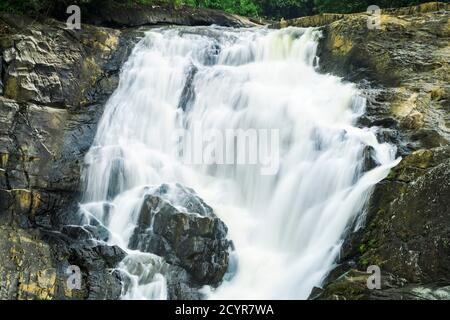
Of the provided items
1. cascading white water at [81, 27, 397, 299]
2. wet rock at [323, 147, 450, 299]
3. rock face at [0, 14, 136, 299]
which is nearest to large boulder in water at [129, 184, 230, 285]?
cascading white water at [81, 27, 397, 299]

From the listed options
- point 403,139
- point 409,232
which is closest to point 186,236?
point 409,232

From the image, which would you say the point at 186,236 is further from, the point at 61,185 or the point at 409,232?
the point at 409,232

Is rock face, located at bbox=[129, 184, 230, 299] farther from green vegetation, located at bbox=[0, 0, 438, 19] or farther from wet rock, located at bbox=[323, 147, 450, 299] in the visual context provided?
green vegetation, located at bbox=[0, 0, 438, 19]

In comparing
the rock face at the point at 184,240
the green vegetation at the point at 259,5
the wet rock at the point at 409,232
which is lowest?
the rock face at the point at 184,240

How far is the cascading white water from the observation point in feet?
28.3

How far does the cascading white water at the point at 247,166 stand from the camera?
8.62m

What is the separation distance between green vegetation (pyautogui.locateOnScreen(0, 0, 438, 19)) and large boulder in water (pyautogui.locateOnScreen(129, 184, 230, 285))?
620 cm

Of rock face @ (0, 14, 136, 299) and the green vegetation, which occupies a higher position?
the green vegetation

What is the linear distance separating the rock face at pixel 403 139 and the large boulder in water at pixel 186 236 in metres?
1.99

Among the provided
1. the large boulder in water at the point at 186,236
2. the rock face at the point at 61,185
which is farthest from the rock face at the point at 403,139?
the rock face at the point at 61,185

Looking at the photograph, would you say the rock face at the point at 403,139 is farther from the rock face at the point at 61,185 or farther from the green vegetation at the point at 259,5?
the green vegetation at the point at 259,5

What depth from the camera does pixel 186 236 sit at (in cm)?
876

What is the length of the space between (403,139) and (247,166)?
2.95 meters

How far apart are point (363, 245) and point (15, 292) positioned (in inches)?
201
